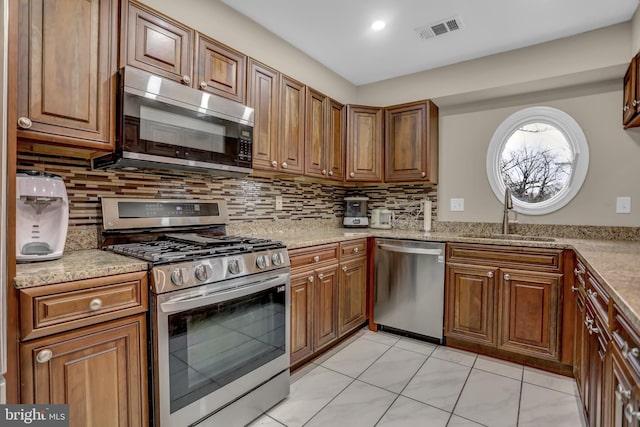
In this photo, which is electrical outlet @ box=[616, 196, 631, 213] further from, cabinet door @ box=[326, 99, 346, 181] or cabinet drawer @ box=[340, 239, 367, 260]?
cabinet door @ box=[326, 99, 346, 181]

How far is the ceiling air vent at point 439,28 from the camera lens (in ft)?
7.77

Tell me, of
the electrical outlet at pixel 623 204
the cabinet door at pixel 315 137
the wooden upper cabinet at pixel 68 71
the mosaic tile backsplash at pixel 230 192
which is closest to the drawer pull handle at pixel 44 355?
the mosaic tile backsplash at pixel 230 192

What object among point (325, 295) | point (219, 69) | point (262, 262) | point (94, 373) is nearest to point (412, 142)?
point (325, 295)

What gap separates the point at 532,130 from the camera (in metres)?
2.92

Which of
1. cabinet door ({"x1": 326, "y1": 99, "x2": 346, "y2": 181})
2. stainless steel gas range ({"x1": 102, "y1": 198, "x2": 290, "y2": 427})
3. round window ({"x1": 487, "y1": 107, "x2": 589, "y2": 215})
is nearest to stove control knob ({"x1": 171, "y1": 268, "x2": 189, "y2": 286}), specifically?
stainless steel gas range ({"x1": 102, "y1": 198, "x2": 290, "y2": 427})

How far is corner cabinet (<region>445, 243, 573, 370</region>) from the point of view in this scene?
223cm

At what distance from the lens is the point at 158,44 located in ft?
5.70

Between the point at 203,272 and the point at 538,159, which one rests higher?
the point at 538,159

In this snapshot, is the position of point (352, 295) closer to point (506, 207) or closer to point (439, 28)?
point (506, 207)

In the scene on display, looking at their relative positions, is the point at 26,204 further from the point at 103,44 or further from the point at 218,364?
the point at 218,364

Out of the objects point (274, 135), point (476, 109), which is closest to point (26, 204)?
point (274, 135)

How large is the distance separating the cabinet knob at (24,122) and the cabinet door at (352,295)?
1.98m

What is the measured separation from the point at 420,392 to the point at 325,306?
2.66 feet

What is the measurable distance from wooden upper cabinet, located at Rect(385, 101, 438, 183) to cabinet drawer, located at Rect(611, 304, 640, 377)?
6.94 ft
